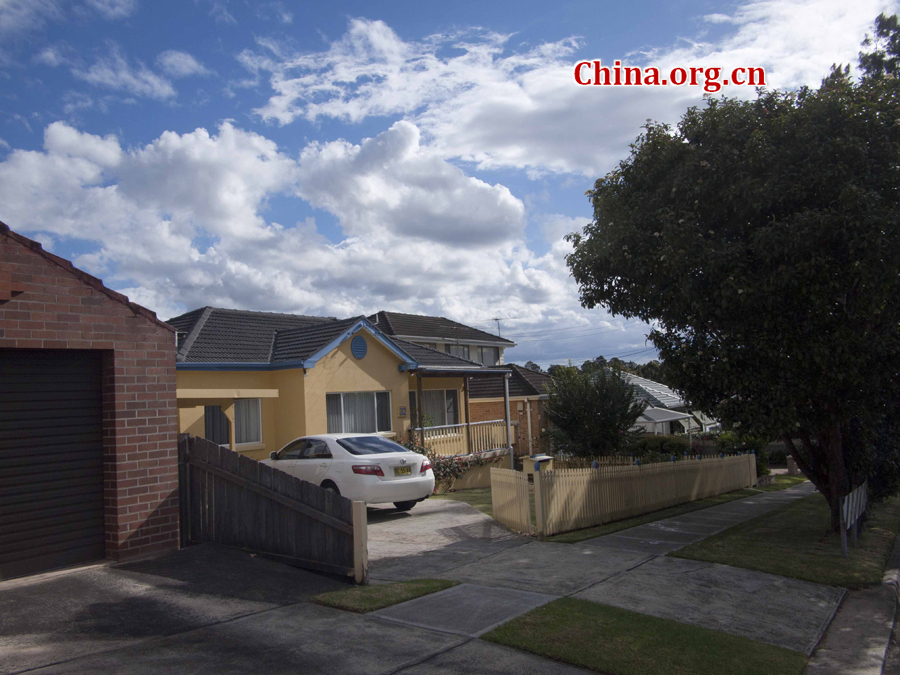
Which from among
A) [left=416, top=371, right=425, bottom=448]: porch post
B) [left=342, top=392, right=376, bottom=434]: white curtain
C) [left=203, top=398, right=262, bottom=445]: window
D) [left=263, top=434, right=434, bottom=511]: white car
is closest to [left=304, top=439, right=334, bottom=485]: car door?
[left=263, top=434, right=434, bottom=511]: white car

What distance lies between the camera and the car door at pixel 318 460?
1220 centimetres

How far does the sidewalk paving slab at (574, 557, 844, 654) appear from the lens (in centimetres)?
676

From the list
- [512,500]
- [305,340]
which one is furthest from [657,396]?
[512,500]

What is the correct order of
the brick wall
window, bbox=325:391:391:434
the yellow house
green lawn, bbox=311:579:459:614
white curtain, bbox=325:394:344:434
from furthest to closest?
the brick wall < window, bbox=325:391:391:434 < white curtain, bbox=325:394:344:434 < the yellow house < green lawn, bbox=311:579:459:614

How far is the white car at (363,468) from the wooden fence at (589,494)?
147 cm

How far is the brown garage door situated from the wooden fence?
6153 millimetres

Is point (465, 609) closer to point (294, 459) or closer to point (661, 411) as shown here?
point (294, 459)

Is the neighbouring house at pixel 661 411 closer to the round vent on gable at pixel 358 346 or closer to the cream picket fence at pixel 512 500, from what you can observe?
the round vent on gable at pixel 358 346

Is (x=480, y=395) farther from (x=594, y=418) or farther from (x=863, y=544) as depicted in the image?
(x=863, y=544)

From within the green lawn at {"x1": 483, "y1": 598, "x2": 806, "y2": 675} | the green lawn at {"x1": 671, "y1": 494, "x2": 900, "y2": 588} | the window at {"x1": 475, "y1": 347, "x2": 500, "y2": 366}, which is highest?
the window at {"x1": 475, "y1": 347, "x2": 500, "y2": 366}

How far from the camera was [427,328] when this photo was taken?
125ft

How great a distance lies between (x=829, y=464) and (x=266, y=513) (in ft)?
30.8

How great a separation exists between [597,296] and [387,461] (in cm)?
470

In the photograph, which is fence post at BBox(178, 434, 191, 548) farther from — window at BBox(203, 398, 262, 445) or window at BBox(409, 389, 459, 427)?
window at BBox(409, 389, 459, 427)
